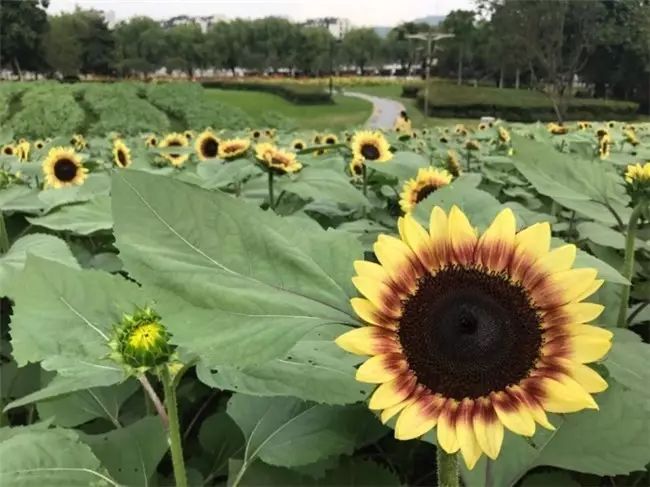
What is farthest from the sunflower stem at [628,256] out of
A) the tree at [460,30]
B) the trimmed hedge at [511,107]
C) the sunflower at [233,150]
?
the tree at [460,30]

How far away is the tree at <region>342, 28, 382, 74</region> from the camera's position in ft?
208

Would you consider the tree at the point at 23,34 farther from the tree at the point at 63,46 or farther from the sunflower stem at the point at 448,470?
the sunflower stem at the point at 448,470

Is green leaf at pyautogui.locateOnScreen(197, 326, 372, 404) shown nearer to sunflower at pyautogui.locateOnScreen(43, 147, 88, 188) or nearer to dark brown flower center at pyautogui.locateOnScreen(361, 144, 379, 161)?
dark brown flower center at pyautogui.locateOnScreen(361, 144, 379, 161)

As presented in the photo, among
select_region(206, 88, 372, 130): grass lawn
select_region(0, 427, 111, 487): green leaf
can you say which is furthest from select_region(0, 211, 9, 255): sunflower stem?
select_region(206, 88, 372, 130): grass lawn

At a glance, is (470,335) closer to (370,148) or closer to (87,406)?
(87,406)

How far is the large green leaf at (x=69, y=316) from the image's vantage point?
865 millimetres

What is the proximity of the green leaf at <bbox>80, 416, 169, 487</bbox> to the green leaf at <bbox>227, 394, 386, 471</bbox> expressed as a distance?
0.32 ft

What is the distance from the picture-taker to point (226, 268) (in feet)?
2.41

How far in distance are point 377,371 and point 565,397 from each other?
16 centimetres

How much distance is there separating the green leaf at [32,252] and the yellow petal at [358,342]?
652 mm

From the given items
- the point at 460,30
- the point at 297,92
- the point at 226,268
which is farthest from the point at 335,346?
the point at 460,30

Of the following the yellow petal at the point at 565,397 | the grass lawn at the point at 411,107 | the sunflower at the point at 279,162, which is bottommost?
the grass lawn at the point at 411,107

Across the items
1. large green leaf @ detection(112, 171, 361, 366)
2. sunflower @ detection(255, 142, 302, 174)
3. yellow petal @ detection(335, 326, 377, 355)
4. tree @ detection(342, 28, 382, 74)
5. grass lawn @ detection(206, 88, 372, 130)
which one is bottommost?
grass lawn @ detection(206, 88, 372, 130)

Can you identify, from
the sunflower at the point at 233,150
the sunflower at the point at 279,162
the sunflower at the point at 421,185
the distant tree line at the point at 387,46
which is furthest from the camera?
the distant tree line at the point at 387,46
